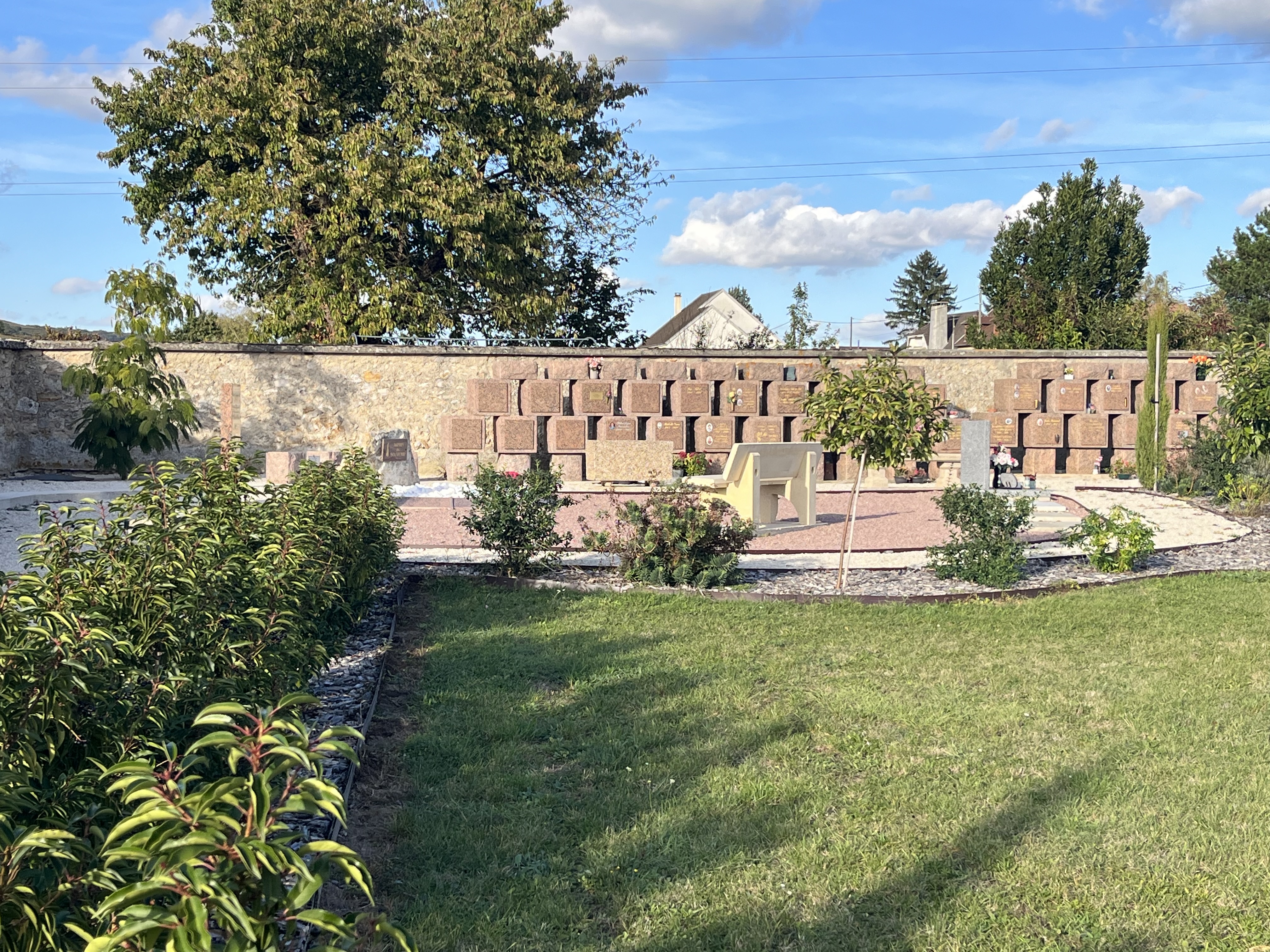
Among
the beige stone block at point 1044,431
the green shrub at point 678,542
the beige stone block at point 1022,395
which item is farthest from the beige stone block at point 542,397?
the green shrub at point 678,542

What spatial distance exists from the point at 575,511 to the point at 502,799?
1030cm

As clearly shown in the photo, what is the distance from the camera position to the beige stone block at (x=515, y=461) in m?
19.2

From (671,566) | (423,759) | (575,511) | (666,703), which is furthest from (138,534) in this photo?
(575,511)

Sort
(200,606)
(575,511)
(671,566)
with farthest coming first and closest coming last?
(575,511)
(671,566)
(200,606)

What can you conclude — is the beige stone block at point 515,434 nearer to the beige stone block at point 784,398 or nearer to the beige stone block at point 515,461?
the beige stone block at point 515,461

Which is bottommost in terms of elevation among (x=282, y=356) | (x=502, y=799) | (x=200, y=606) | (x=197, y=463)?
(x=502, y=799)

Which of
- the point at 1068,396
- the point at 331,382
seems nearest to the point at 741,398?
the point at 1068,396

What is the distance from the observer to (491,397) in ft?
66.2

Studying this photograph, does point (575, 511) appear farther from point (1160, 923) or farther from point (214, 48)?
point (214, 48)

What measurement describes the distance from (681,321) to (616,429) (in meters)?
35.1

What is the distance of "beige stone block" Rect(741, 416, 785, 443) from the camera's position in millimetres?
20734

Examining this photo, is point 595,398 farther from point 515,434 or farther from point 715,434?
point 715,434

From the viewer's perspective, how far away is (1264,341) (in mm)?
16953

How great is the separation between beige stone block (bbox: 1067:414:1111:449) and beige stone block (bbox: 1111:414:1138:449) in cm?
17
